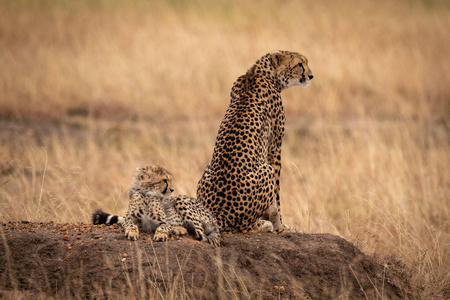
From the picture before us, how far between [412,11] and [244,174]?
13.9 m

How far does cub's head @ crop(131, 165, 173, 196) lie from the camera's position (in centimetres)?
400

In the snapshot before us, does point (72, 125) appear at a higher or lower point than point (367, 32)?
lower

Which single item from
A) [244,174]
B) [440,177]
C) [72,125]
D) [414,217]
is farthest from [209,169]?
[72,125]

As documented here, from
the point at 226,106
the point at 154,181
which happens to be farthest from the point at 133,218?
the point at 226,106

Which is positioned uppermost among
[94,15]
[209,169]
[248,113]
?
[94,15]

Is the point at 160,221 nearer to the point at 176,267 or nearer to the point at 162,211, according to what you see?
the point at 162,211

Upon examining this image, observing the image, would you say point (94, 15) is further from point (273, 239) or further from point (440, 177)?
point (273, 239)

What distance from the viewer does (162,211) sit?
397 centimetres

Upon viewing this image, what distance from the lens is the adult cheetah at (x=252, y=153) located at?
4.43 m

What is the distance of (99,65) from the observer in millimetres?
12852

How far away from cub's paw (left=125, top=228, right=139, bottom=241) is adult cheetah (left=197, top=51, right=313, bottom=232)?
28.7 inches

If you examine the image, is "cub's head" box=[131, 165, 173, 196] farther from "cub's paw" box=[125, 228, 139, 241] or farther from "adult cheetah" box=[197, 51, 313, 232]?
"adult cheetah" box=[197, 51, 313, 232]

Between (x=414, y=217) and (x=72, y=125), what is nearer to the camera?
(x=414, y=217)

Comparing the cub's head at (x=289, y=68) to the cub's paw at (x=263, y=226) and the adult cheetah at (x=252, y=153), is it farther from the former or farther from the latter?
the cub's paw at (x=263, y=226)
